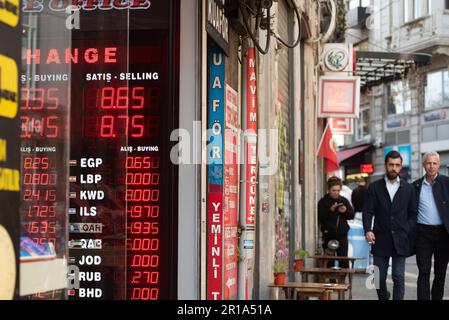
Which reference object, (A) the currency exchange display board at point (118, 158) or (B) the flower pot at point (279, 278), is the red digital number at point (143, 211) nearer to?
(A) the currency exchange display board at point (118, 158)

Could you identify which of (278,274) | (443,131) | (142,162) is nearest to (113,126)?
(142,162)

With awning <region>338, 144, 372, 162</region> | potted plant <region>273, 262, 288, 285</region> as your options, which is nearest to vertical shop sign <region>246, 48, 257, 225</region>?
potted plant <region>273, 262, 288, 285</region>

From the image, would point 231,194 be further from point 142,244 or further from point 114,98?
point 114,98

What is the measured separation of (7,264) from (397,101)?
3686 cm

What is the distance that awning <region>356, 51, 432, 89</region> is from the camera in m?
23.5

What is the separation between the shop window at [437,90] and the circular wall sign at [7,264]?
33431mm

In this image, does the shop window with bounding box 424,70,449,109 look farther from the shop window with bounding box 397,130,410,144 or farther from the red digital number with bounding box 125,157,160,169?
the red digital number with bounding box 125,157,160,169

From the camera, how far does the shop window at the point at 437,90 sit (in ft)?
113

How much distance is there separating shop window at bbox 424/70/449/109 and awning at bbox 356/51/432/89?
22.8ft

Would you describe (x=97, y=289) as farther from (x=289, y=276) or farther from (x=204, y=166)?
(x=289, y=276)

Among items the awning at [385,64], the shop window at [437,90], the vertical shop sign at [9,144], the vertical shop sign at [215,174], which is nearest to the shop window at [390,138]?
the shop window at [437,90]

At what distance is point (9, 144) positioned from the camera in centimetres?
226
